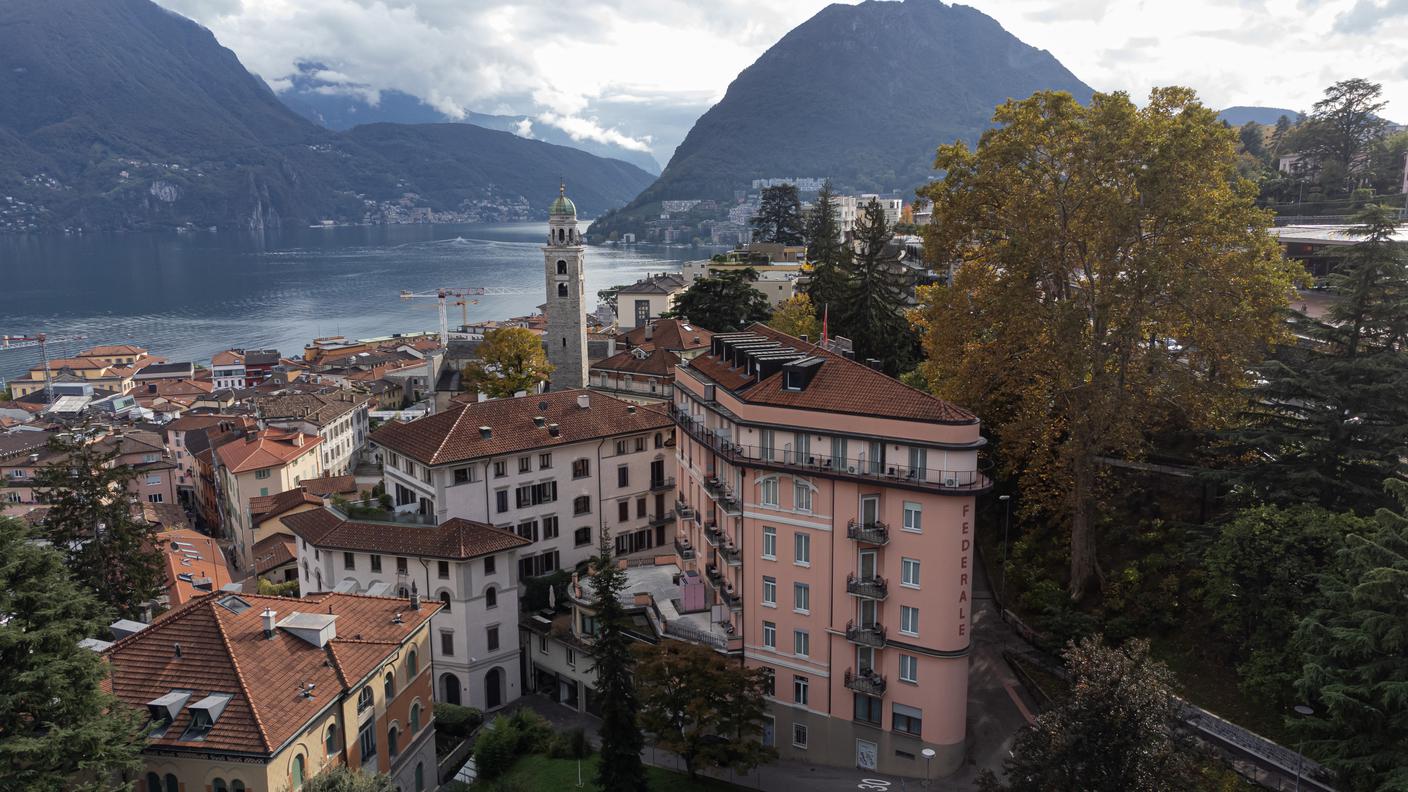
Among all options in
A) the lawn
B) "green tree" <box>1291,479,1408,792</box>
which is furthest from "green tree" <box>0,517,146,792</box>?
"green tree" <box>1291,479,1408,792</box>

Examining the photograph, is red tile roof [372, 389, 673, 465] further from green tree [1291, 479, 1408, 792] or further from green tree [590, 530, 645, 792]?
green tree [1291, 479, 1408, 792]

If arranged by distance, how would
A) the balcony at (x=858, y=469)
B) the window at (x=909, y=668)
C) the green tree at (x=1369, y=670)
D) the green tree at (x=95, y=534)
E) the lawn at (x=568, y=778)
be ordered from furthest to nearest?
the green tree at (x=95, y=534)
the lawn at (x=568, y=778)
the window at (x=909, y=668)
the balcony at (x=858, y=469)
the green tree at (x=1369, y=670)

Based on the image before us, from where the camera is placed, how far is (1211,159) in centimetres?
3291

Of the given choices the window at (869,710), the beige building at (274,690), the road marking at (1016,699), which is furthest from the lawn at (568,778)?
the road marking at (1016,699)

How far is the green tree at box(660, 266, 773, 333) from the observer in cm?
7525

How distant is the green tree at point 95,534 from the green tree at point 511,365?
29.3 m

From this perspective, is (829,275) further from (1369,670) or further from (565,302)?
(1369,670)

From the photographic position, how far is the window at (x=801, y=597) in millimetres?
34875

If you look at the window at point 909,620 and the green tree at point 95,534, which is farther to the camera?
the green tree at point 95,534

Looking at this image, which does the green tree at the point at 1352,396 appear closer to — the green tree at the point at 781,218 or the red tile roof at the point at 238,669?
the red tile roof at the point at 238,669

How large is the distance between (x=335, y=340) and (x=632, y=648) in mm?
136151

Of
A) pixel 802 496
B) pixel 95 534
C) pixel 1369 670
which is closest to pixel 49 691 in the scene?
pixel 95 534

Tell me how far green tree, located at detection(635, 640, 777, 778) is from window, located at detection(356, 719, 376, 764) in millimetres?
8606

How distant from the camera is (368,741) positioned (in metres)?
28.5
